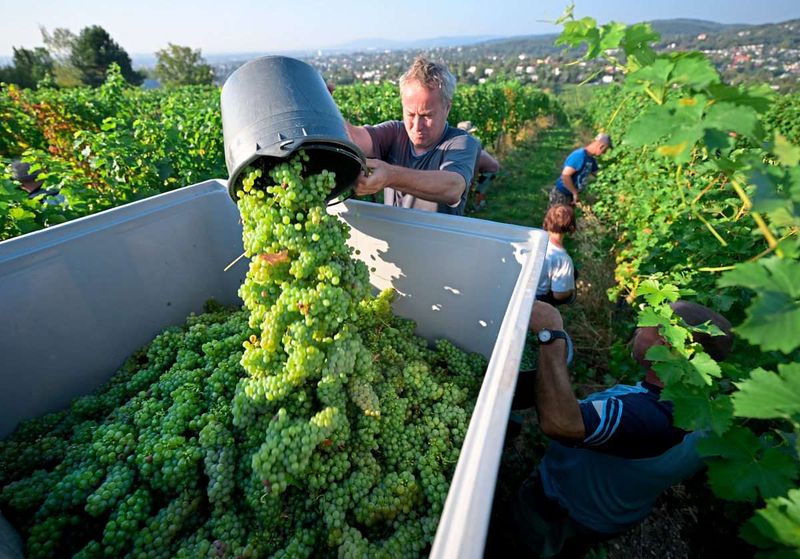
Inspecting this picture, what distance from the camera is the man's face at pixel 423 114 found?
275 centimetres

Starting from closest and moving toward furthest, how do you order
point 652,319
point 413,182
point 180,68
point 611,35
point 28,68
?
point 611,35, point 652,319, point 413,182, point 28,68, point 180,68

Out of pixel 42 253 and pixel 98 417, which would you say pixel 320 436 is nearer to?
pixel 98 417

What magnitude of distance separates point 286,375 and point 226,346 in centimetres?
63

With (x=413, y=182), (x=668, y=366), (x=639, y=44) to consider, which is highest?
(x=639, y=44)

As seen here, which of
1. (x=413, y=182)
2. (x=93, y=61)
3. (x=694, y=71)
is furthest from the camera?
(x=93, y=61)

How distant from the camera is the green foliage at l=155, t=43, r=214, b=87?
161 ft

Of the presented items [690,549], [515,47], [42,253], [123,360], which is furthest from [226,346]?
[515,47]

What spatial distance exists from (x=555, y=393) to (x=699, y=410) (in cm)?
58

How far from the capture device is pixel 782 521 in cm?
91

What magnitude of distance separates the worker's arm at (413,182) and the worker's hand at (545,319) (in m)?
0.99

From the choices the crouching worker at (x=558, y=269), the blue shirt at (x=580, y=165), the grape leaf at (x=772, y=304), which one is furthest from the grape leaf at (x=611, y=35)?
the blue shirt at (x=580, y=165)

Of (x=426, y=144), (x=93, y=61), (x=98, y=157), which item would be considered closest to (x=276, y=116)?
(x=426, y=144)

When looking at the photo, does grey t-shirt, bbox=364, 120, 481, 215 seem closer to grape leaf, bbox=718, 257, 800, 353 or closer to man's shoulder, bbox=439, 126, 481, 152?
man's shoulder, bbox=439, 126, 481, 152

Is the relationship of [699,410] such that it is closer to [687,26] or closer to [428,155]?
[428,155]
